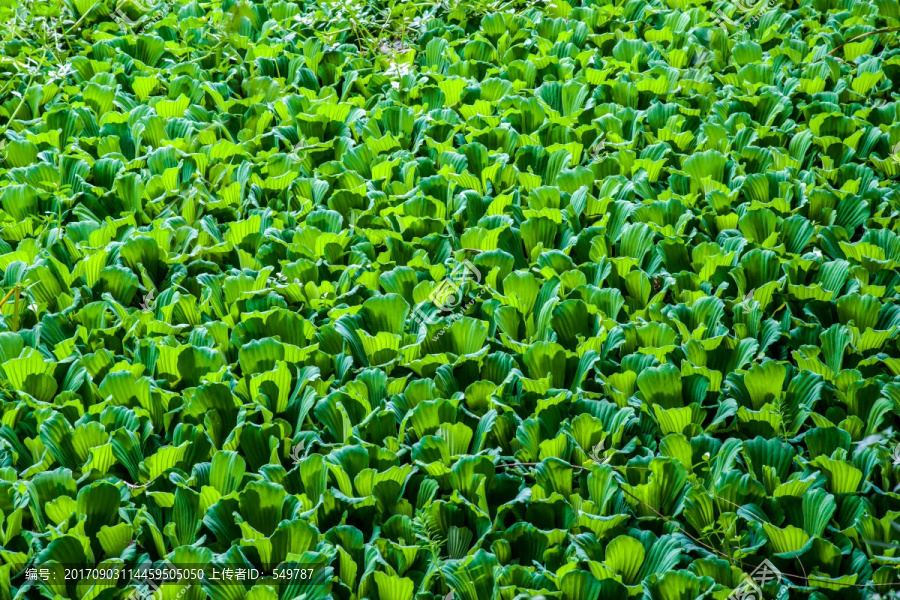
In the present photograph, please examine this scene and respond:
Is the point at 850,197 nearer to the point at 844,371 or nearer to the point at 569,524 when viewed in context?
the point at 844,371

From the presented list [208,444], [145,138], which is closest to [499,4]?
[145,138]

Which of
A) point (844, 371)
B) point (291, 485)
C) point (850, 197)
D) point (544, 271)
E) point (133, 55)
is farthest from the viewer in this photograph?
point (133, 55)

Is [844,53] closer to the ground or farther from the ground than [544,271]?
farther from the ground

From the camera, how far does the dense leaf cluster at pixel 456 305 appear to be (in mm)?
1441

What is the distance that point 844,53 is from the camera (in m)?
2.91

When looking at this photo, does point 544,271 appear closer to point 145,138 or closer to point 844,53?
point 145,138

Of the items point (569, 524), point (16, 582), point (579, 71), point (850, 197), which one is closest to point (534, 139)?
point (579, 71)

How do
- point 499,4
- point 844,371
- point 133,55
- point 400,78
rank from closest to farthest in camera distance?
point 844,371 < point 400,78 < point 133,55 < point 499,4

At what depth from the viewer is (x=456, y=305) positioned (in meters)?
1.96

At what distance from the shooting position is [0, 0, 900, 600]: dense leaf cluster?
1.44m

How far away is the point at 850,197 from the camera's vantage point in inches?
85.7

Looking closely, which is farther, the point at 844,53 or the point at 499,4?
the point at 499,4

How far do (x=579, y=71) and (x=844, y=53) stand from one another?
94cm

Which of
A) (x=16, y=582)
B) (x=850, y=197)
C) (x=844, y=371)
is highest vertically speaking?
(x=850, y=197)
